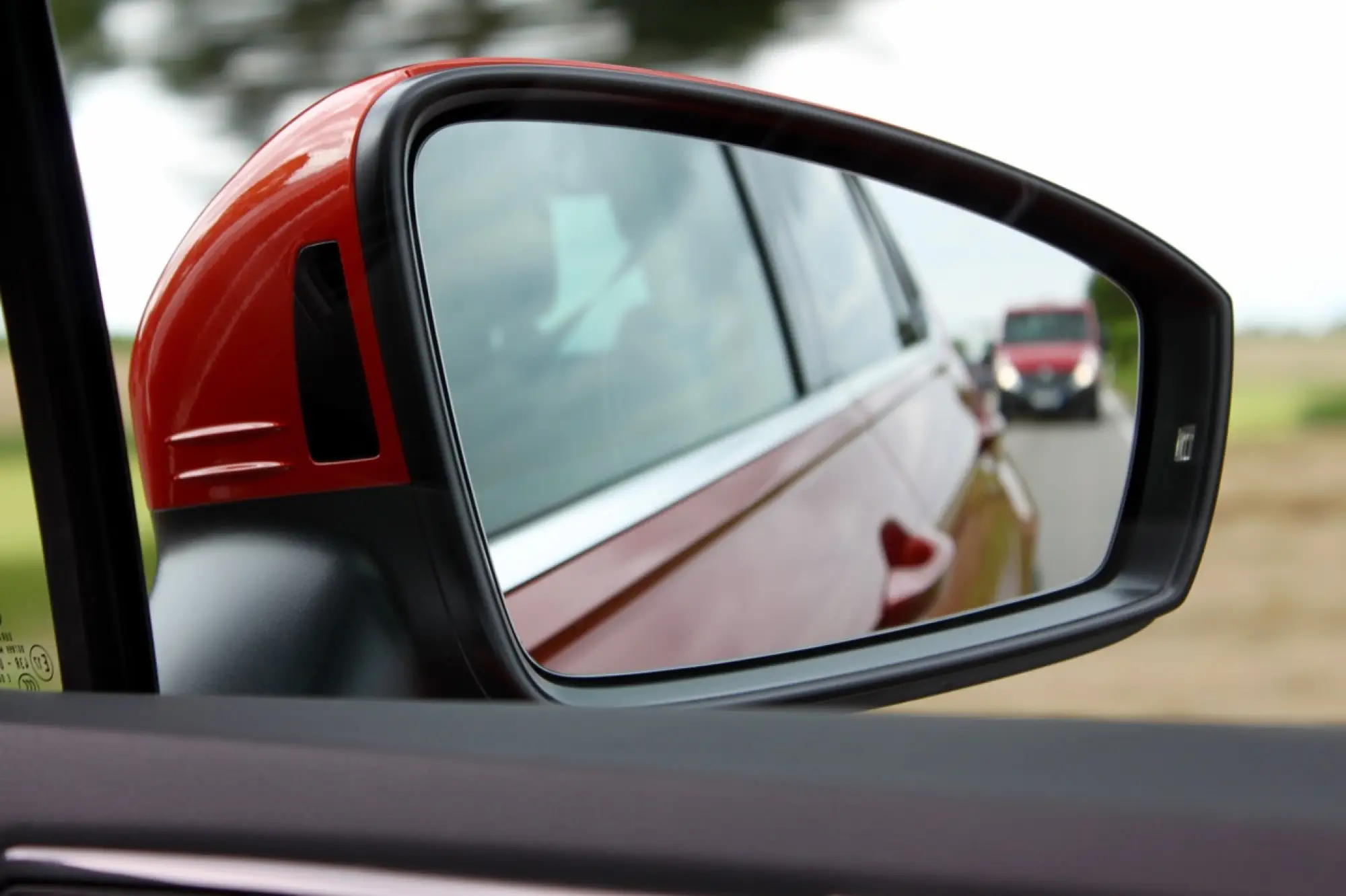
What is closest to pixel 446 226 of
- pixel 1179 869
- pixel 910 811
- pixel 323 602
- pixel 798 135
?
pixel 798 135

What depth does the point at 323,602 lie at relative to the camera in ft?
5.07

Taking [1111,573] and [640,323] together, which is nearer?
[1111,573]

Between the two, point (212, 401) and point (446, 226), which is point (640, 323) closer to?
point (446, 226)

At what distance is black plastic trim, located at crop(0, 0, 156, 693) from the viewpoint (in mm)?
1369

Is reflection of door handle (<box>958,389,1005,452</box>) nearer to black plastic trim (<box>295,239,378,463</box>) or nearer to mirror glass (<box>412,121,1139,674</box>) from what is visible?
mirror glass (<box>412,121,1139,674</box>)

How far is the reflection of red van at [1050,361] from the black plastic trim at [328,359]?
1316 millimetres

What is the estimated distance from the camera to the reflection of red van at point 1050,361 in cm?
239

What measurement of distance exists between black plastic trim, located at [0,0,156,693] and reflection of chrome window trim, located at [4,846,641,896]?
178mm

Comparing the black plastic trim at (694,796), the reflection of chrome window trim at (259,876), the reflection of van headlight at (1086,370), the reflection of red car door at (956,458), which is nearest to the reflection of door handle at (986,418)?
the reflection of red car door at (956,458)

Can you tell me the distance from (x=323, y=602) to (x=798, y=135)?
2.98ft

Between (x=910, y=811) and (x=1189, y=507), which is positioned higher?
(x=1189, y=507)

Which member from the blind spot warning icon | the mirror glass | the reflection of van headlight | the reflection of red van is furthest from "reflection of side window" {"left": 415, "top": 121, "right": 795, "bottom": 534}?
the blind spot warning icon

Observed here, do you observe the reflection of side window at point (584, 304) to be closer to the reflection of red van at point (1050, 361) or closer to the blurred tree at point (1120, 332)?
the reflection of red van at point (1050, 361)

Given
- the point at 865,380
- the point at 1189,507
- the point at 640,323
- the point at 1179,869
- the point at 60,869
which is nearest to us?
the point at 1179,869
